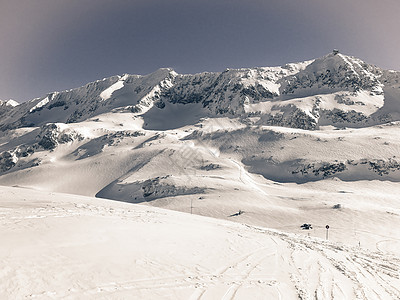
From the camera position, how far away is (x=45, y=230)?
1314cm

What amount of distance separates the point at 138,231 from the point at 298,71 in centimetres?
21802

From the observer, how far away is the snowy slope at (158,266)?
8.20 m

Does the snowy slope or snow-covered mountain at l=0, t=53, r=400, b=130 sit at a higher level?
snow-covered mountain at l=0, t=53, r=400, b=130

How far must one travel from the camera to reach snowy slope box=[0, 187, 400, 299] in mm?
8195

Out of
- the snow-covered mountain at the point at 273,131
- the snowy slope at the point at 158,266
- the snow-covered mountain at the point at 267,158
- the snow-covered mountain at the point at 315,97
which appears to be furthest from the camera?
the snow-covered mountain at the point at 315,97

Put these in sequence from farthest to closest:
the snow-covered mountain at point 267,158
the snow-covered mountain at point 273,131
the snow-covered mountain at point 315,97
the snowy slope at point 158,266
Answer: the snow-covered mountain at point 315,97
the snow-covered mountain at point 273,131
the snow-covered mountain at point 267,158
the snowy slope at point 158,266

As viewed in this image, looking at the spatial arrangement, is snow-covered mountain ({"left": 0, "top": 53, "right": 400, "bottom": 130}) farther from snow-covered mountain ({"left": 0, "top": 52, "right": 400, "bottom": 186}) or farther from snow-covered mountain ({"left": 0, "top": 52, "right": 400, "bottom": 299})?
snow-covered mountain ({"left": 0, "top": 52, "right": 400, "bottom": 299})

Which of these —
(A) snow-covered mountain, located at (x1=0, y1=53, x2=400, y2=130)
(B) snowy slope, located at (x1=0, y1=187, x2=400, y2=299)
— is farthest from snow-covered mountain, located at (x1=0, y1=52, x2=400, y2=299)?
(A) snow-covered mountain, located at (x1=0, y1=53, x2=400, y2=130)

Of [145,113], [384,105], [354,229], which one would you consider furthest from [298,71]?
[354,229]

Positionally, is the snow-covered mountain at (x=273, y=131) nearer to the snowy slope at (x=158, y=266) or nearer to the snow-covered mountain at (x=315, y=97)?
the snow-covered mountain at (x=315, y=97)

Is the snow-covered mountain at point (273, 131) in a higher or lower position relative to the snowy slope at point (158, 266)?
higher

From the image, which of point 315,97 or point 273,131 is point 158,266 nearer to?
point 273,131

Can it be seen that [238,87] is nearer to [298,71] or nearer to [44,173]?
[298,71]

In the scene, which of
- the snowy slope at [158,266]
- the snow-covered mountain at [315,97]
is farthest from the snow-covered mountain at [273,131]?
the snowy slope at [158,266]
